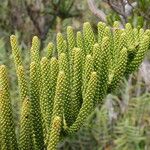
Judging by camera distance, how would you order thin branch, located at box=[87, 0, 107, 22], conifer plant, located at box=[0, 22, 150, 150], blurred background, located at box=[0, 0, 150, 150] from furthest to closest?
blurred background, located at box=[0, 0, 150, 150]
thin branch, located at box=[87, 0, 107, 22]
conifer plant, located at box=[0, 22, 150, 150]

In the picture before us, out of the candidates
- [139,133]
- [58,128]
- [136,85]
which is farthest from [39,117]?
[136,85]

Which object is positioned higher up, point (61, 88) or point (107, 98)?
point (107, 98)

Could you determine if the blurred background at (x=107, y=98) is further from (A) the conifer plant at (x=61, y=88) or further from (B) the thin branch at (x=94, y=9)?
(A) the conifer plant at (x=61, y=88)

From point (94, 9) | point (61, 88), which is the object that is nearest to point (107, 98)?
point (94, 9)

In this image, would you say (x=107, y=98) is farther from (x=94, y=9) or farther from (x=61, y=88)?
(x=61, y=88)

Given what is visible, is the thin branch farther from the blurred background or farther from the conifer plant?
the conifer plant

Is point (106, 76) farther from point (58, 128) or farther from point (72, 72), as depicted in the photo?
point (58, 128)

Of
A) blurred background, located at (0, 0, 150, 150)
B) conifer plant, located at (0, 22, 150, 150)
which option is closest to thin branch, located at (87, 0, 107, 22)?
blurred background, located at (0, 0, 150, 150)

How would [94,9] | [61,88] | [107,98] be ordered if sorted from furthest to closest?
[107,98] < [94,9] < [61,88]
